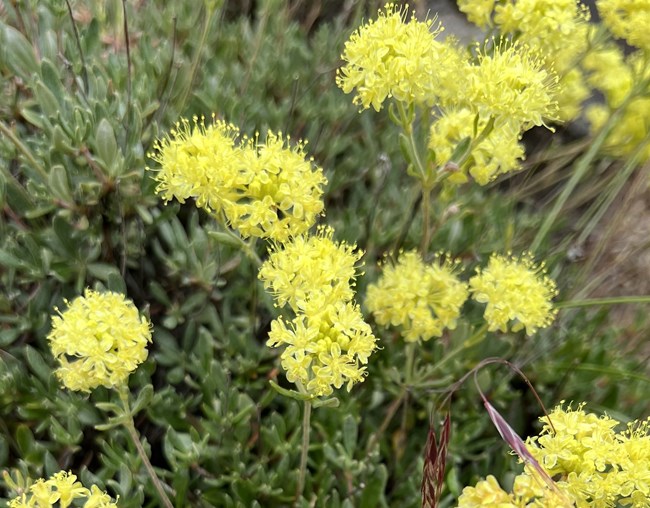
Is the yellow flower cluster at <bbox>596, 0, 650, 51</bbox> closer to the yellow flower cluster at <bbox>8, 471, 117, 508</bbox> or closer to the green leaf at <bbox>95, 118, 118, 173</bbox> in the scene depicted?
the green leaf at <bbox>95, 118, 118, 173</bbox>

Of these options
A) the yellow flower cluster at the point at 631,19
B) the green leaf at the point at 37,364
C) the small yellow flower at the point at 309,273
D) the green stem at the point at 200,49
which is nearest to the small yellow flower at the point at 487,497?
the small yellow flower at the point at 309,273

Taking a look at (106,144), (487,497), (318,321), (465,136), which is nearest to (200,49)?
(106,144)

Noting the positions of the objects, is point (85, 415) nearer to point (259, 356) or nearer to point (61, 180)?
point (259, 356)

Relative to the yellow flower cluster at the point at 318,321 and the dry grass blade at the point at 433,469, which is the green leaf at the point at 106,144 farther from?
the dry grass blade at the point at 433,469

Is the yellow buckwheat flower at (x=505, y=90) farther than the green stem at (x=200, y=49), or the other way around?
the green stem at (x=200, y=49)

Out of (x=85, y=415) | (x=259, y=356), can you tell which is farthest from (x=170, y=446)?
(x=259, y=356)

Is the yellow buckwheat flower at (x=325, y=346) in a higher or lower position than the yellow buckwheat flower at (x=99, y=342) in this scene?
higher

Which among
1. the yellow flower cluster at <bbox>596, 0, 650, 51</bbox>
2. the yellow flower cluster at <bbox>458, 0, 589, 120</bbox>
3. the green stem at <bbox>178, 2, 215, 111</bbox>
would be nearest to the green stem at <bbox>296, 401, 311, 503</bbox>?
the yellow flower cluster at <bbox>458, 0, 589, 120</bbox>
